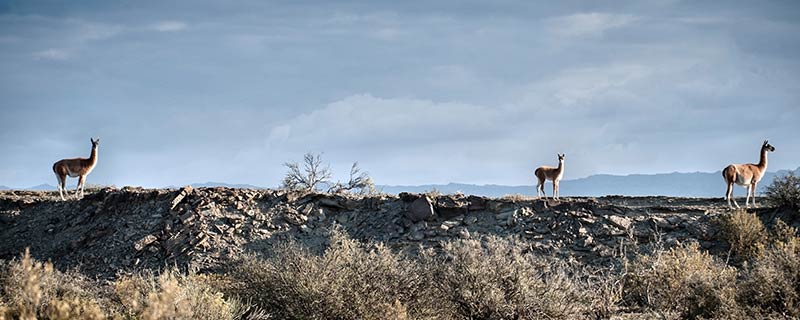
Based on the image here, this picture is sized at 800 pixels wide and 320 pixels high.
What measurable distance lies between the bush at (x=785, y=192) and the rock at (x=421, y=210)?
9920mm

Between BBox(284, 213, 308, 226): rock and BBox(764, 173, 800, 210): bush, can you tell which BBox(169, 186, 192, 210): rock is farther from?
BBox(764, 173, 800, 210): bush

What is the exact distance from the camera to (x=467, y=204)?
2120 cm

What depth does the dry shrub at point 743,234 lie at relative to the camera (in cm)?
1823

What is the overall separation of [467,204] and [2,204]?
60.6 feet

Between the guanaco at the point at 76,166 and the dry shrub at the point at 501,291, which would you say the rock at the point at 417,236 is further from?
the guanaco at the point at 76,166

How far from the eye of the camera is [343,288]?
35.3ft

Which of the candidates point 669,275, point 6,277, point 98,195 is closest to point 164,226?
point 98,195

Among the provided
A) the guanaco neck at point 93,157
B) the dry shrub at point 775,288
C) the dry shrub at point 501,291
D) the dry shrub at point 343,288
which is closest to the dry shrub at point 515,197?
the dry shrub at point 775,288

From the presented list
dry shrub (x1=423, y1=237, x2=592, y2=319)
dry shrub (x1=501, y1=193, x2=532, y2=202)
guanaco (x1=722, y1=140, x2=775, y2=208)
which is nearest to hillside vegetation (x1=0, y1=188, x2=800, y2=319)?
dry shrub (x1=423, y1=237, x2=592, y2=319)

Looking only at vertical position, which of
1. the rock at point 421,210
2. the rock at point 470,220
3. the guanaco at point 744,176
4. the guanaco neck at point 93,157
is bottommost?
the rock at point 470,220

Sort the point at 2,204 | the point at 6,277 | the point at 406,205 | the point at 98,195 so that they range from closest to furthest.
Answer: the point at 6,277, the point at 406,205, the point at 98,195, the point at 2,204

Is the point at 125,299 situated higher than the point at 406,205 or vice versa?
the point at 406,205

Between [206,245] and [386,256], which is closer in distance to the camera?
[386,256]

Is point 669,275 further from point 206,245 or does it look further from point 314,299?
point 206,245
